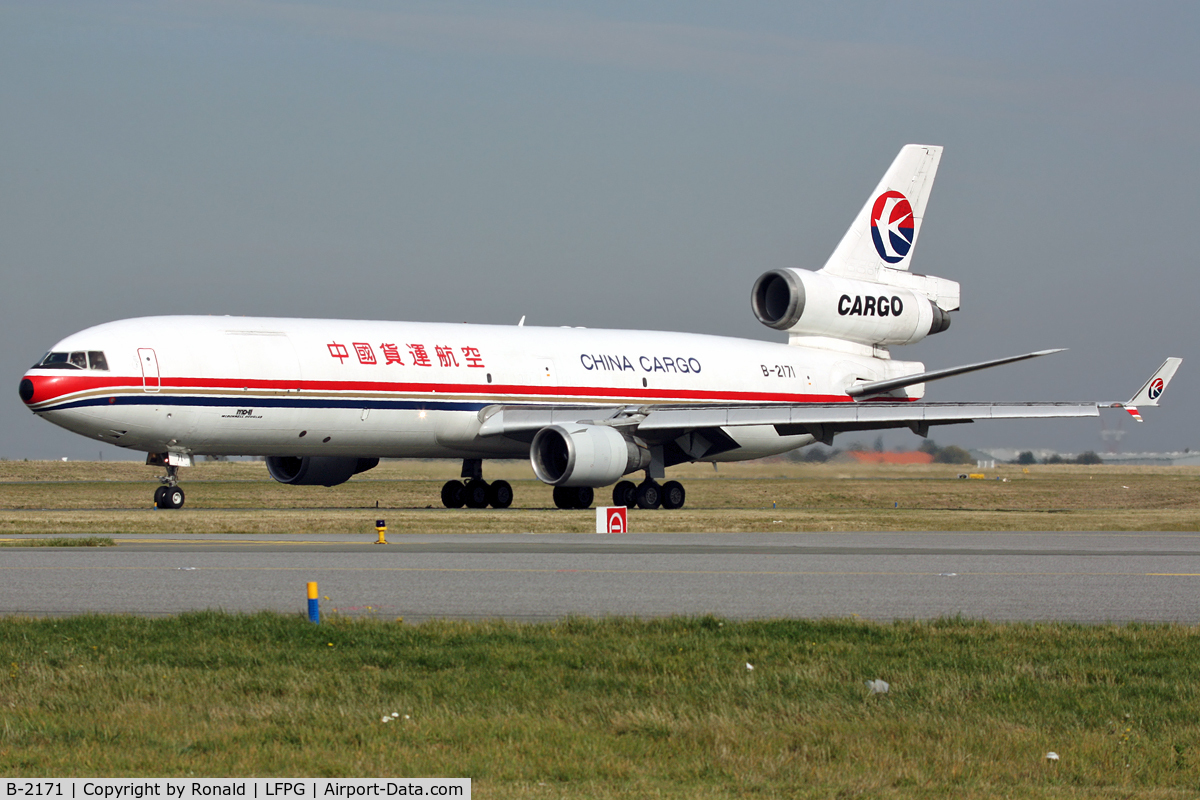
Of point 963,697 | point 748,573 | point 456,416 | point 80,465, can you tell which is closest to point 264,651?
point 963,697

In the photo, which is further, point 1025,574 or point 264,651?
point 1025,574

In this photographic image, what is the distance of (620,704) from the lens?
28.9 ft

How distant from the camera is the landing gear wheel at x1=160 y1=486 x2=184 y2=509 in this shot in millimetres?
31422

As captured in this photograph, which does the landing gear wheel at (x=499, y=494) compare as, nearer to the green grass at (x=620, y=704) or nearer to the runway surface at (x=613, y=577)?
the runway surface at (x=613, y=577)

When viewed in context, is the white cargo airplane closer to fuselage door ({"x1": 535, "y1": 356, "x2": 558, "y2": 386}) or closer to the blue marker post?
fuselage door ({"x1": 535, "y1": 356, "x2": 558, "y2": 386})

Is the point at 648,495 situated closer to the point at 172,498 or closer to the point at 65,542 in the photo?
the point at 172,498

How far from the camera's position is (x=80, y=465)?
248 ft

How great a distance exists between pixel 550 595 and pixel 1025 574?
258 inches

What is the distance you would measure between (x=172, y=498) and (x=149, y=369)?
3.29 meters

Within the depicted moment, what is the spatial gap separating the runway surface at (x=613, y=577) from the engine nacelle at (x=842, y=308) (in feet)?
56.3

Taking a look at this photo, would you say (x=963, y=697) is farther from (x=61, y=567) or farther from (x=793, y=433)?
(x=793, y=433)

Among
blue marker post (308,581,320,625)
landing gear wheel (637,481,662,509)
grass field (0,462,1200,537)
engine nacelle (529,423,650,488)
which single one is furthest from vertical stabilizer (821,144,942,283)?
blue marker post (308,581,320,625)

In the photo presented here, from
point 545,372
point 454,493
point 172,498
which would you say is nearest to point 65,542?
point 172,498

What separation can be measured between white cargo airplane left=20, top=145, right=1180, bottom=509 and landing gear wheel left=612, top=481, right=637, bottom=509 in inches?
2.0
